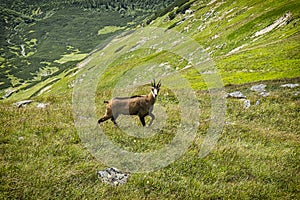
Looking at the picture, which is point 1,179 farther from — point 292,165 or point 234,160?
point 292,165

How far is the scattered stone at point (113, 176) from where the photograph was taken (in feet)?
33.4

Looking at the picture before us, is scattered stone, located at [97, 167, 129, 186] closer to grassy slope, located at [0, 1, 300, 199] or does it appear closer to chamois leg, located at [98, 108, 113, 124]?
grassy slope, located at [0, 1, 300, 199]

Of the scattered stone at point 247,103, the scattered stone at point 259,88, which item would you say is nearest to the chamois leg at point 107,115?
the scattered stone at point 247,103

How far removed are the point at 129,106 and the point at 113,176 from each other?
4.65m

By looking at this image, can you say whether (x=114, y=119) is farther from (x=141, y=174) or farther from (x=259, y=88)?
(x=259, y=88)

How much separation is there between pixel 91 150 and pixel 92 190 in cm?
232

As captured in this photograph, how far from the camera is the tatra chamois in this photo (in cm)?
1391

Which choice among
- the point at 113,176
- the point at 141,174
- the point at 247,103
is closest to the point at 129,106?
the point at 141,174

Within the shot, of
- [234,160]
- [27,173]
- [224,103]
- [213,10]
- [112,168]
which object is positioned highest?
[27,173]

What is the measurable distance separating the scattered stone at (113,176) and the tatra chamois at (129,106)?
3743 mm

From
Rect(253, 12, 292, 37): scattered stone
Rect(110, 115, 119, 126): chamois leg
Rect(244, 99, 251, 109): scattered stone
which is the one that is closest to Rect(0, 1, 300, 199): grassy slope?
Rect(110, 115, 119, 126): chamois leg

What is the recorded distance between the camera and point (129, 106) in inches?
561

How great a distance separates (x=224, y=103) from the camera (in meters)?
23.7

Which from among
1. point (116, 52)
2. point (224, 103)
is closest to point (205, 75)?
point (224, 103)
